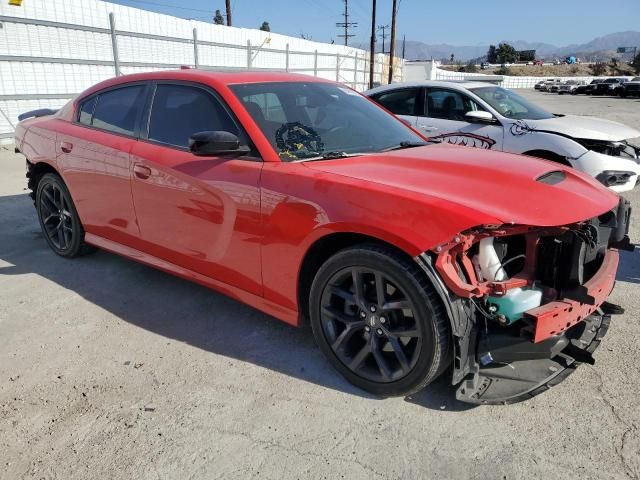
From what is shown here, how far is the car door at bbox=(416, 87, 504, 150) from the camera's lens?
6.54m

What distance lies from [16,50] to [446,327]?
12.0 m

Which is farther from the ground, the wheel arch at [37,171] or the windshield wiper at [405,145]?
the windshield wiper at [405,145]

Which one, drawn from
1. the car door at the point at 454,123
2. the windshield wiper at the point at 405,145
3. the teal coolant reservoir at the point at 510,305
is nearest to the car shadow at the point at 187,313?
the teal coolant reservoir at the point at 510,305

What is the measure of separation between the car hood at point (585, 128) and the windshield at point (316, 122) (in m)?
3.24

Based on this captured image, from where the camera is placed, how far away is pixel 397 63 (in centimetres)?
4272

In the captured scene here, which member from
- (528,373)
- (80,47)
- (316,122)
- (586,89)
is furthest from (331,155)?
(586,89)

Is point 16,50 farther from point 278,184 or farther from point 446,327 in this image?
point 446,327

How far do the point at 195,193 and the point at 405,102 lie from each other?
5.00 meters

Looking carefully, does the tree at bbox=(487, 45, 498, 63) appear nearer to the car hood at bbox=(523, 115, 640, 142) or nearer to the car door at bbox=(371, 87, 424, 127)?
the car door at bbox=(371, 87, 424, 127)

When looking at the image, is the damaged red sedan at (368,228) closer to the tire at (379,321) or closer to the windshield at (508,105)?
the tire at (379,321)

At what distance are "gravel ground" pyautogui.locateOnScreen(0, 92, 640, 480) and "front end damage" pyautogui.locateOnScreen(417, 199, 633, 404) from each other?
0.50 feet

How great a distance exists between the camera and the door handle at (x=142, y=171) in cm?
348

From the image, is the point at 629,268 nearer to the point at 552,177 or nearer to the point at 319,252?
the point at 552,177

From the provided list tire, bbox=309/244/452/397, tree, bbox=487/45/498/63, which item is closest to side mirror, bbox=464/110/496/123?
tire, bbox=309/244/452/397
